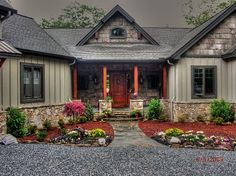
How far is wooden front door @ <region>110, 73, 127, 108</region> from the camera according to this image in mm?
22078

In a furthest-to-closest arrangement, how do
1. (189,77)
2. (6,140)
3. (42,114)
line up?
(189,77) < (42,114) < (6,140)

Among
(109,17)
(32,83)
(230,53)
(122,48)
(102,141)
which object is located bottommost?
(102,141)

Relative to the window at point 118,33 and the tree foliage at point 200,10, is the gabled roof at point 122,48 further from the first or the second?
the tree foliage at point 200,10

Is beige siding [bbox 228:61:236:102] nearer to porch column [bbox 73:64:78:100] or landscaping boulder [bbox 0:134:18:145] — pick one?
porch column [bbox 73:64:78:100]

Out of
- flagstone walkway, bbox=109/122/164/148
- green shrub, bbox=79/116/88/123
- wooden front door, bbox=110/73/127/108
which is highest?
wooden front door, bbox=110/73/127/108

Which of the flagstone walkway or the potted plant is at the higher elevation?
the potted plant

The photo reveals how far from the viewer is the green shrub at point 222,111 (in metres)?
17.2

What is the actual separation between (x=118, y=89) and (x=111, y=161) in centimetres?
1406

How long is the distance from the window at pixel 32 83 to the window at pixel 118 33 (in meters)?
8.02

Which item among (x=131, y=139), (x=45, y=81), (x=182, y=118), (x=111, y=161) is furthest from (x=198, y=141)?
(x=45, y=81)

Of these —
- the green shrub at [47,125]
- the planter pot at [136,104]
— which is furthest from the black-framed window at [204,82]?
the green shrub at [47,125]

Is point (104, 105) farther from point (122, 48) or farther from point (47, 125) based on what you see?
point (47, 125)

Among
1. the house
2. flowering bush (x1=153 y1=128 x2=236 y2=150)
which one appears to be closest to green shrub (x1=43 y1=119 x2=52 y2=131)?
the house

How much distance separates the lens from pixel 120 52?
69.3 ft
